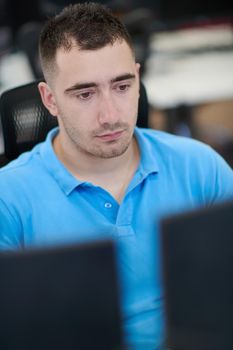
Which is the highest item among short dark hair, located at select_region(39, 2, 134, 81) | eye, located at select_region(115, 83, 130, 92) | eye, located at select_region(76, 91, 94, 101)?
short dark hair, located at select_region(39, 2, 134, 81)

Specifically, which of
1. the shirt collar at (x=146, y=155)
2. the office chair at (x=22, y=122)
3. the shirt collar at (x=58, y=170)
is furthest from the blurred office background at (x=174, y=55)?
the shirt collar at (x=58, y=170)

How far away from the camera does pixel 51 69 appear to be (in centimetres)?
125

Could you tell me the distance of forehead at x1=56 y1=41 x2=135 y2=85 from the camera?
1.15m

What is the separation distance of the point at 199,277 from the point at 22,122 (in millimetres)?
1085

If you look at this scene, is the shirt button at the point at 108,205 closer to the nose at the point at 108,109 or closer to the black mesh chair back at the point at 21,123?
the nose at the point at 108,109

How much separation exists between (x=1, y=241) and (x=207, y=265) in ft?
2.07

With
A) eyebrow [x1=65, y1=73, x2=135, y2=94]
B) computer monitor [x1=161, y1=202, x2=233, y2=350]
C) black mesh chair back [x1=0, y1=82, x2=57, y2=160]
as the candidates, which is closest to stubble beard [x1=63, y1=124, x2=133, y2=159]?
eyebrow [x1=65, y1=73, x2=135, y2=94]

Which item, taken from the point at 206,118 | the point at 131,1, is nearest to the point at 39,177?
the point at 206,118

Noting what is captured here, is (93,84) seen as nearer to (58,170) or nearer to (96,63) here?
(96,63)

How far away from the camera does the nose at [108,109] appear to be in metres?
1.16

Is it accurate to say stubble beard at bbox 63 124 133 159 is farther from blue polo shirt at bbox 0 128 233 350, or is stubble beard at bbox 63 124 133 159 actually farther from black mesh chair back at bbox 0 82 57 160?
black mesh chair back at bbox 0 82 57 160

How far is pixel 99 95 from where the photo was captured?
1.16 metres

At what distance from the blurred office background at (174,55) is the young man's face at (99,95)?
1831mm

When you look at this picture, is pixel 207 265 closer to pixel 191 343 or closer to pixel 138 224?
pixel 191 343
